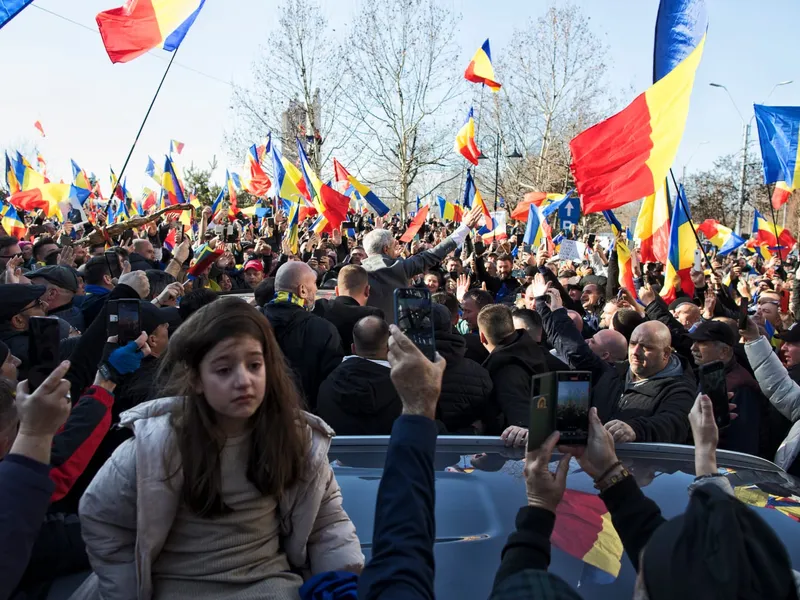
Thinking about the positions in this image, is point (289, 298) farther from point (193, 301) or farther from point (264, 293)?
point (264, 293)

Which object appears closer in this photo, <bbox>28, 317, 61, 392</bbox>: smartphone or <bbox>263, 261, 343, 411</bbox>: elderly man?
<bbox>28, 317, 61, 392</bbox>: smartphone

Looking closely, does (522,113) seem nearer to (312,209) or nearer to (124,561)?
(312,209)

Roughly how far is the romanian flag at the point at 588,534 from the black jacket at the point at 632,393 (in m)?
1.35

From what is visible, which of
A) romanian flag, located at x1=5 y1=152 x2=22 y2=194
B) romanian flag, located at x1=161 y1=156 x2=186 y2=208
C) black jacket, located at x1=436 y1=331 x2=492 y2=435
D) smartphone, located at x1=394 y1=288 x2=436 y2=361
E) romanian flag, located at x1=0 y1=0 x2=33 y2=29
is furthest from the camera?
romanian flag, located at x1=161 y1=156 x2=186 y2=208

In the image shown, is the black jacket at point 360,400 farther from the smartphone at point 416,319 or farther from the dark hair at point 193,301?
the smartphone at point 416,319

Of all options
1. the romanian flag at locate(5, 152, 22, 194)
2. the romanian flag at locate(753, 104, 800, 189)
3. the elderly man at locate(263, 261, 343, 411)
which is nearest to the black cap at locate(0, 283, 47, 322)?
the elderly man at locate(263, 261, 343, 411)

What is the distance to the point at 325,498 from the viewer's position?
88.4 inches

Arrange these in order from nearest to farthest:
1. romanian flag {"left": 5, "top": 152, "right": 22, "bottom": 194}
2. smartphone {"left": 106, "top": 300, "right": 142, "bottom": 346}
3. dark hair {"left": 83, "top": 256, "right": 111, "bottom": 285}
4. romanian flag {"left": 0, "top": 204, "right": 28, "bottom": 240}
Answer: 1. smartphone {"left": 106, "top": 300, "right": 142, "bottom": 346}
2. dark hair {"left": 83, "top": 256, "right": 111, "bottom": 285}
3. romanian flag {"left": 0, "top": 204, "right": 28, "bottom": 240}
4. romanian flag {"left": 5, "top": 152, "right": 22, "bottom": 194}

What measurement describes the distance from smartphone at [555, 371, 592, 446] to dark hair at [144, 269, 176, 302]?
5.29 metres

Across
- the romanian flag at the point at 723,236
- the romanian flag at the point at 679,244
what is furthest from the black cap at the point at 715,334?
the romanian flag at the point at 723,236

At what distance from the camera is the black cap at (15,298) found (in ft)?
15.2

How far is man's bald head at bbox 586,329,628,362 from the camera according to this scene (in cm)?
603

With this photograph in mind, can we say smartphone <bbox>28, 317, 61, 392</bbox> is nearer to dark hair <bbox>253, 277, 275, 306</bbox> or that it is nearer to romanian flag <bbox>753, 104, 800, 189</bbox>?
dark hair <bbox>253, 277, 275, 306</bbox>

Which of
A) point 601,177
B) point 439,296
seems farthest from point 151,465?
point 601,177
